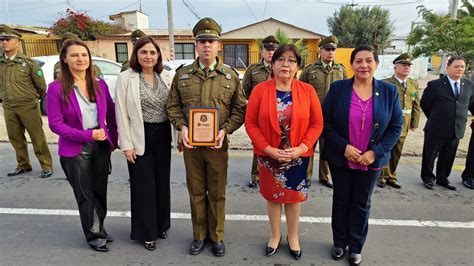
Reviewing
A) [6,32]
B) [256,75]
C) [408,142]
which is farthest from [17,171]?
[408,142]

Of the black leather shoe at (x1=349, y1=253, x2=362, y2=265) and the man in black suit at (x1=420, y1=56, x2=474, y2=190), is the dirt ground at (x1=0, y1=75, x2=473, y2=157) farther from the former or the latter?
the black leather shoe at (x1=349, y1=253, x2=362, y2=265)

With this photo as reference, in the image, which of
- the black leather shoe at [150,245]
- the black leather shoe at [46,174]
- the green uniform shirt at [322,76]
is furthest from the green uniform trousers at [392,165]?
the black leather shoe at [46,174]

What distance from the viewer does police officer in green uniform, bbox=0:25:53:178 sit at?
470 centimetres

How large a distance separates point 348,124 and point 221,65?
117 centimetres

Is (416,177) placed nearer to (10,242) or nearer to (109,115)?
(109,115)

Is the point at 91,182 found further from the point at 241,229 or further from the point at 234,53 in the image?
the point at 234,53

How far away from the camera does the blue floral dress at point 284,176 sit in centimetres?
269

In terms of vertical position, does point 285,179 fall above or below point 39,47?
below

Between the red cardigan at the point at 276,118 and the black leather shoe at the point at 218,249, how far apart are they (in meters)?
0.95

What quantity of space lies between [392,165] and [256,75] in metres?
2.26

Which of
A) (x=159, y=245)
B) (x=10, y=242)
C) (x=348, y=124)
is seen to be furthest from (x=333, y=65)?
(x=10, y=242)

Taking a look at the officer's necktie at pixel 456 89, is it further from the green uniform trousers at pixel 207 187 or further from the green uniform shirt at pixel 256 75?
the green uniform trousers at pixel 207 187

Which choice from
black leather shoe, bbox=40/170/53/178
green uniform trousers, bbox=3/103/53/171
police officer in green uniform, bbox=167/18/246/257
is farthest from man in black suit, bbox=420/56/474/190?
green uniform trousers, bbox=3/103/53/171

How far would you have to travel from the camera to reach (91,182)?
116 inches
